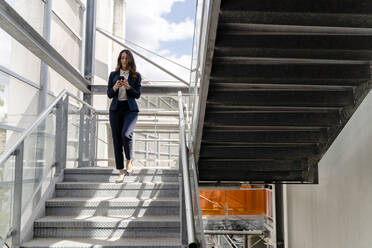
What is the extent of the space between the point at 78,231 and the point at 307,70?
262 cm

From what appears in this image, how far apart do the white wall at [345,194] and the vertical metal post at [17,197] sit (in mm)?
3283

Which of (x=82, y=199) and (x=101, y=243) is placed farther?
(x=82, y=199)

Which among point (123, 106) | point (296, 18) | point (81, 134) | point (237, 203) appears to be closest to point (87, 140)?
point (81, 134)

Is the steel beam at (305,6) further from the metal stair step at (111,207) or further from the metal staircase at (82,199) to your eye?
the metal stair step at (111,207)

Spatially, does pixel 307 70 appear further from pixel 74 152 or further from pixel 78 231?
pixel 74 152

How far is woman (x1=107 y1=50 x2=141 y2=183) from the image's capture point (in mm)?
4160

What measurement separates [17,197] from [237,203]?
8.12 m

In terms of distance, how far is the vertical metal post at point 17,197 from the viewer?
3064mm

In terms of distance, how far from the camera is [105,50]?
11.3m

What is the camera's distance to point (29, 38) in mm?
4695

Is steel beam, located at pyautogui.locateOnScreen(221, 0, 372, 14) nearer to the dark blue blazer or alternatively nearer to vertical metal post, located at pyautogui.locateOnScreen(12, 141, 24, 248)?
the dark blue blazer

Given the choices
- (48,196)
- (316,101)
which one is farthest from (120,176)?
(316,101)

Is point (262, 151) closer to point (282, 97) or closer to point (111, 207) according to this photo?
point (282, 97)

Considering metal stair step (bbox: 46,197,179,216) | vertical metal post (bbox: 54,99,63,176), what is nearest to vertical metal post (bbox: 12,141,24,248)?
metal stair step (bbox: 46,197,179,216)
